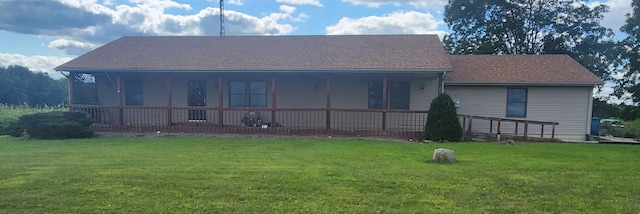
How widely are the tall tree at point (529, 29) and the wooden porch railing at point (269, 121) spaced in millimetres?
11874

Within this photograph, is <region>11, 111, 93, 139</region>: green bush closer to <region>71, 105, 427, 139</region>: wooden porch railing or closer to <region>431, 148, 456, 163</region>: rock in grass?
<region>71, 105, 427, 139</region>: wooden porch railing

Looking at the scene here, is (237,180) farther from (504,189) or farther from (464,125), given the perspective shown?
(464,125)

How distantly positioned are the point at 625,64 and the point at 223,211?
81.6 ft

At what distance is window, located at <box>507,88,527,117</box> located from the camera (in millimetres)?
14234

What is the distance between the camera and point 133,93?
15.6 m

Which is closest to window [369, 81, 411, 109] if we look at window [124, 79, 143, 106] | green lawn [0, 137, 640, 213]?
green lawn [0, 137, 640, 213]

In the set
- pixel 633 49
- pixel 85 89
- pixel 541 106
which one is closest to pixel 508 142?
pixel 541 106

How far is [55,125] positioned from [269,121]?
6.34 meters

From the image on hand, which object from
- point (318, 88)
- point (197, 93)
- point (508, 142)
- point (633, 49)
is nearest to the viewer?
point (508, 142)

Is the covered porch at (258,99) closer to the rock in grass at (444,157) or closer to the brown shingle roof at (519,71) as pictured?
the brown shingle roof at (519,71)

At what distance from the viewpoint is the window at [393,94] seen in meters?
14.5

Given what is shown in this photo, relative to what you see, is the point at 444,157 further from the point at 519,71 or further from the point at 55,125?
the point at 55,125

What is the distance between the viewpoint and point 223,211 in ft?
15.1

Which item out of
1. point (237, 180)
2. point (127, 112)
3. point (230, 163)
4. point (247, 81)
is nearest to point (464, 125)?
point (247, 81)
